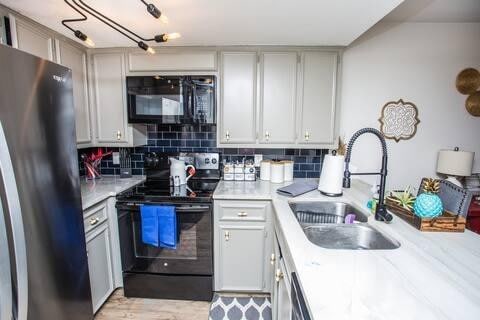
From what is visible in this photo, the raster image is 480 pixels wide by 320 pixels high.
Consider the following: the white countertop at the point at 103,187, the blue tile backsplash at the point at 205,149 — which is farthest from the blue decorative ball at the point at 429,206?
the white countertop at the point at 103,187

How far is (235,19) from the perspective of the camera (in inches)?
65.1

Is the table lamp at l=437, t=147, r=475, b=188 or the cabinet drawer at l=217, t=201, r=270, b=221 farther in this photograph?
the table lamp at l=437, t=147, r=475, b=188

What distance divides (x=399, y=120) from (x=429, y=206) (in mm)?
1515

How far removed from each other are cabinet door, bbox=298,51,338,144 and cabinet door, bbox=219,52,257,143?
1.45 ft

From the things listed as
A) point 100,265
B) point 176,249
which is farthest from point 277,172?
point 100,265

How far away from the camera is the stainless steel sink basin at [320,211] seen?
5.72 feet

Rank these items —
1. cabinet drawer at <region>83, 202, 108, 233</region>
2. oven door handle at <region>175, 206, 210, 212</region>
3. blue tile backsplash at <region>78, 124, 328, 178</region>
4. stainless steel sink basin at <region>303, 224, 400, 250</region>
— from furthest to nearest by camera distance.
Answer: blue tile backsplash at <region>78, 124, 328, 178</region> < oven door handle at <region>175, 206, 210, 212</region> < cabinet drawer at <region>83, 202, 108, 233</region> < stainless steel sink basin at <region>303, 224, 400, 250</region>

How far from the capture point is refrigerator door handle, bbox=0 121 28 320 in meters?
0.90

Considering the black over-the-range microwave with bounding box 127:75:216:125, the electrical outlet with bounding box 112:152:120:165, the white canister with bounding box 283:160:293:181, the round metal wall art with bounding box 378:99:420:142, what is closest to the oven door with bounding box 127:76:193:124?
the black over-the-range microwave with bounding box 127:75:216:125

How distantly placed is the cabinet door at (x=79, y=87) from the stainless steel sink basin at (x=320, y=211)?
6.22 ft

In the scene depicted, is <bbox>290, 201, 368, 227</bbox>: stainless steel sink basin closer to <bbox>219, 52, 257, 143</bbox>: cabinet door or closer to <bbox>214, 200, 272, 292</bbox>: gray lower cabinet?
<bbox>214, 200, 272, 292</bbox>: gray lower cabinet

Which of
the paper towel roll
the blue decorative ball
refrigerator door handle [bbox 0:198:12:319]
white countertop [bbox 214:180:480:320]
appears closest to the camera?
white countertop [bbox 214:180:480:320]

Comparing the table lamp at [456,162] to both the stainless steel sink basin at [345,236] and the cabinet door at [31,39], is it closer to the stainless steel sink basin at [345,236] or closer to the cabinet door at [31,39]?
the stainless steel sink basin at [345,236]

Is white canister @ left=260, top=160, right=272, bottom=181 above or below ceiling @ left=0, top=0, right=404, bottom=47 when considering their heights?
below
